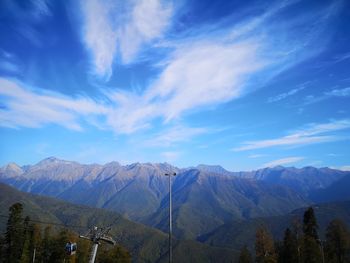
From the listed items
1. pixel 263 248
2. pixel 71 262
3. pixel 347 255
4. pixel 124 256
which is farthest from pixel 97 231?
pixel 347 255

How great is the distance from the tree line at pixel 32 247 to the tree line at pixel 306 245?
→ 40161 mm

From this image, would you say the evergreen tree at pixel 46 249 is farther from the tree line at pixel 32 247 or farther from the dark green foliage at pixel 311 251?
the dark green foliage at pixel 311 251

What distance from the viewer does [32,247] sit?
97.6 meters

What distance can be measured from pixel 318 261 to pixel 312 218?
1113cm

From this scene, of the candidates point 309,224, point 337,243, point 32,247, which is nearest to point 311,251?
point 309,224

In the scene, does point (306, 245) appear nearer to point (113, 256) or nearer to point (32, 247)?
point (113, 256)

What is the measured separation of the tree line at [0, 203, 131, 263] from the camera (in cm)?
9162

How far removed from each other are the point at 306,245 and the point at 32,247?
6827 centimetres

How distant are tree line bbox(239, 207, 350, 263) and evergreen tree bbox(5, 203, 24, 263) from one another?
190 feet

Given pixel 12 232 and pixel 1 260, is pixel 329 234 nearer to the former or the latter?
pixel 12 232

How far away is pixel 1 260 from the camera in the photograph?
9662 centimetres

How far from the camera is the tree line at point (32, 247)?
9162 centimetres

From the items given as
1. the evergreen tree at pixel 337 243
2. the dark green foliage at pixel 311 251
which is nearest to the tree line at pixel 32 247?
the dark green foliage at pixel 311 251

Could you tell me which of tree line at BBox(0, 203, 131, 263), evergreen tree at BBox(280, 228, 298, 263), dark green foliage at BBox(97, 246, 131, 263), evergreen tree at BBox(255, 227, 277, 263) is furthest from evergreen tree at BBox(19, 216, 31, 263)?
evergreen tree at BBox(280, 228, 298, 263)
